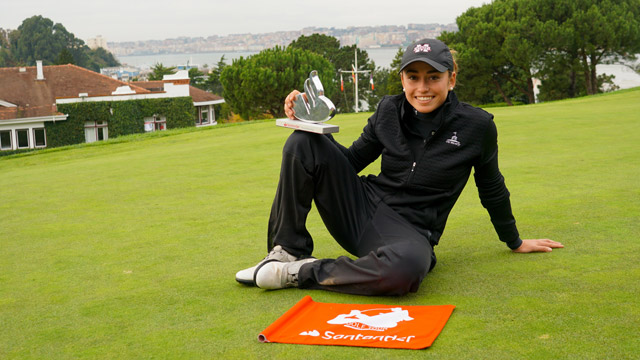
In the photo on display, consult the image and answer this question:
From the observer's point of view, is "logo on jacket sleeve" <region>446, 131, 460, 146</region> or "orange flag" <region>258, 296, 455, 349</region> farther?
"logo on jacket sleeve" <region>446, 131, 460, 146</region>

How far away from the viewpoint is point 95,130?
44.8m

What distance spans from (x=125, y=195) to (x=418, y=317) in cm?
447

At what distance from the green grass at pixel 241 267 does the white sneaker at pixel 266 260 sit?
57mm

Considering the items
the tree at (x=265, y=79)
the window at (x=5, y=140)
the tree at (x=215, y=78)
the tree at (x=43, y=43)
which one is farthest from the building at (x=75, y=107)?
the tree at (x=43, y=43)

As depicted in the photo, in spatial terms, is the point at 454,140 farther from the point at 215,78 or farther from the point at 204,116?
the point at 215,78

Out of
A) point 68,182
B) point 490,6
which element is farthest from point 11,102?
point 68,182

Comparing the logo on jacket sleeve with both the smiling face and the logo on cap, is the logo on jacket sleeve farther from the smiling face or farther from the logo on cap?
the logo on cap

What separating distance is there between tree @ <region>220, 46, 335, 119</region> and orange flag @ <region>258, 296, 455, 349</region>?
144 ft

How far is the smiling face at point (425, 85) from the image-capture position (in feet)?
10.5

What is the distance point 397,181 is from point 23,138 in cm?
4245

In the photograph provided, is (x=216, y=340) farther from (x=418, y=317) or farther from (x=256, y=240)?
(x=256, y=240)

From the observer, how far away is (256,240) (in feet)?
13.6

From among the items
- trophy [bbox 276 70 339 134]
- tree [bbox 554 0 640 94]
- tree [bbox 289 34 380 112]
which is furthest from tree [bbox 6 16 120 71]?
trophy [bbox 276 70 339 134]

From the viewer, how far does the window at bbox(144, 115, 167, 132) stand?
47.5 meters
